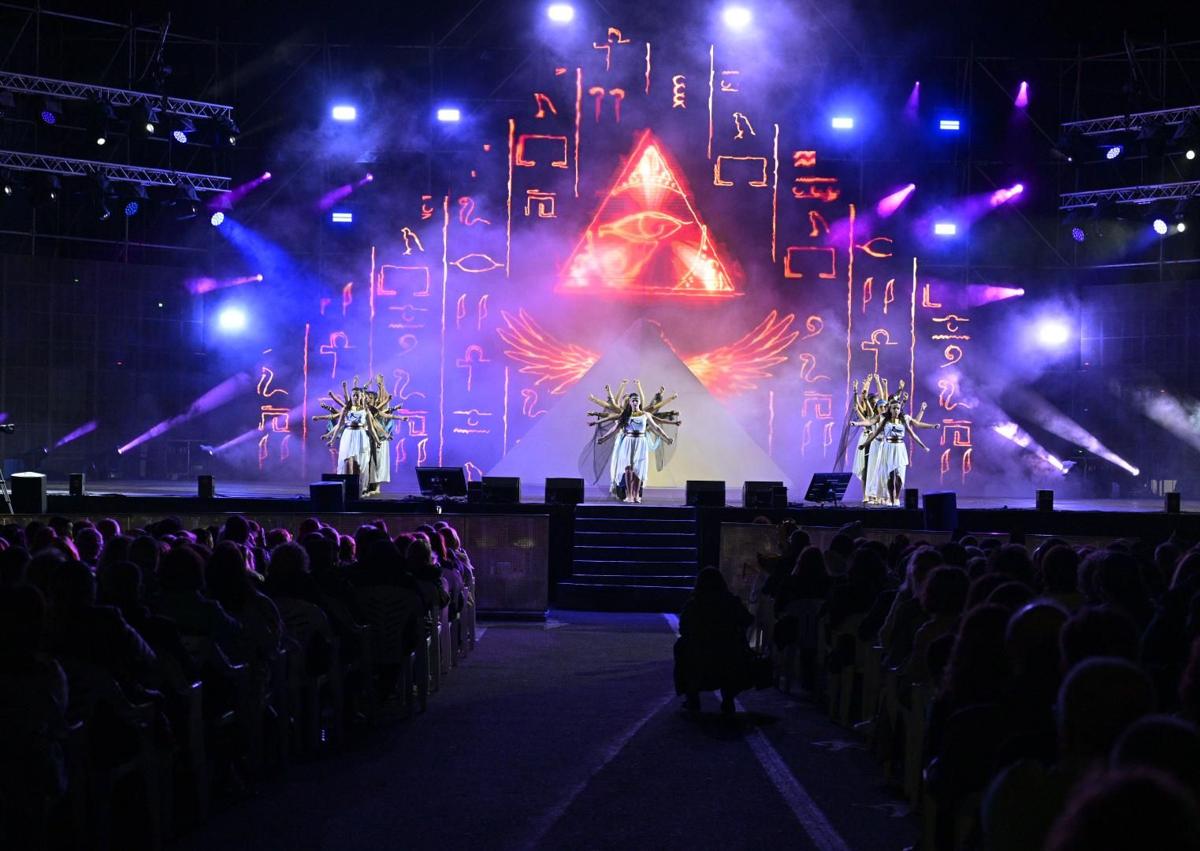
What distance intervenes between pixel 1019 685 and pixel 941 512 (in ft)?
40.4

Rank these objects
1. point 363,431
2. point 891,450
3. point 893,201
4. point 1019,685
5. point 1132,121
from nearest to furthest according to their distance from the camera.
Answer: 1. point 1019,685
2. point 891,450
3. point 1132,121
4. point 363,431
5. point 893,201

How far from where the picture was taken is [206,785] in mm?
5914

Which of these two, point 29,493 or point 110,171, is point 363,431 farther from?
point 29,493

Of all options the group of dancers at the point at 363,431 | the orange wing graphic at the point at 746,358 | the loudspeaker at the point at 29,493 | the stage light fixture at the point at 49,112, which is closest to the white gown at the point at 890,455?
the orange wing graphic at the point at 746,358

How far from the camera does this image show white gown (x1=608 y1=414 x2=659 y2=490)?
66.6ft

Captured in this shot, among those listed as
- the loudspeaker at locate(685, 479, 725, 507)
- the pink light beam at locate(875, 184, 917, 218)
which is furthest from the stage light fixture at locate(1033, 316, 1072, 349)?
the loudspeaker at locate(685, 479, 725, 507)

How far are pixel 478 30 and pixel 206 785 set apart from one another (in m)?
22.7

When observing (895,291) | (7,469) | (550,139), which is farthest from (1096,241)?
(7,469)

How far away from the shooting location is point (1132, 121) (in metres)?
21.7

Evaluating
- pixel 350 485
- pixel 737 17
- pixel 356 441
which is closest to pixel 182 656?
pixel 350 485

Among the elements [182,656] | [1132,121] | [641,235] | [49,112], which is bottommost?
[182,656]

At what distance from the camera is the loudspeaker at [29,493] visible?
1514 centimetres

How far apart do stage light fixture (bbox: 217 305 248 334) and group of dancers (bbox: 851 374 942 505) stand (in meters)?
12.6

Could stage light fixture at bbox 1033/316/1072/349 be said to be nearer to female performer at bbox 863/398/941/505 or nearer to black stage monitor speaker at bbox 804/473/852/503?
female performer at bbox 863/398/941/505
